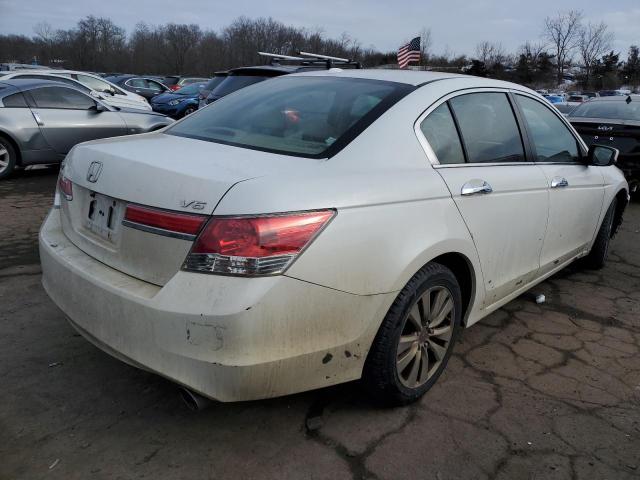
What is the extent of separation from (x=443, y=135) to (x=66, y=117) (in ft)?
22.7

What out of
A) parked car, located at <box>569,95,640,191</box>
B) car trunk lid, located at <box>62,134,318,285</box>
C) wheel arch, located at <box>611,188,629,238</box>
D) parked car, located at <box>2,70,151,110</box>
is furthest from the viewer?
parked car, located at <box>2,70,151,110</box>

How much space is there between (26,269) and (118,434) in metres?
2.43

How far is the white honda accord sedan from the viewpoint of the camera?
189cm

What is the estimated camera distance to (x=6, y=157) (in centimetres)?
746

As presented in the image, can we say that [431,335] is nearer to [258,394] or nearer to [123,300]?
[258,394]

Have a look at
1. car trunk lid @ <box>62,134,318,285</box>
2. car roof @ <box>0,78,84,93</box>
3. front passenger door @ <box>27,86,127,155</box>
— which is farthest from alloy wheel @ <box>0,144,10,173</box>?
car trunk lid @ <box>62,134,318,285</box>

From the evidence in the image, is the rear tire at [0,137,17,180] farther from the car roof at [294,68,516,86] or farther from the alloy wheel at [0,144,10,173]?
the car roof at [294,68,516,86]

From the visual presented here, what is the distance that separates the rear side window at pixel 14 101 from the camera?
24.3 feet

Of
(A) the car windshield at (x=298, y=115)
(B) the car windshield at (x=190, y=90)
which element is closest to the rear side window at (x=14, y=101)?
(A) the car windshield at (x=298, y=115)

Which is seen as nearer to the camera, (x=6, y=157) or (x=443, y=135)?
(x=443, y=135)

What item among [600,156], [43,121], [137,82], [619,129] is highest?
[137,82]

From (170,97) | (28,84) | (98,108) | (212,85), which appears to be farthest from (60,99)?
(170,97)

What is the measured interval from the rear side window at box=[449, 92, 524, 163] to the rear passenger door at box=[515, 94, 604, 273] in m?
0.20

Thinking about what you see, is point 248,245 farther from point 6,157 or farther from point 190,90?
point 190,90
